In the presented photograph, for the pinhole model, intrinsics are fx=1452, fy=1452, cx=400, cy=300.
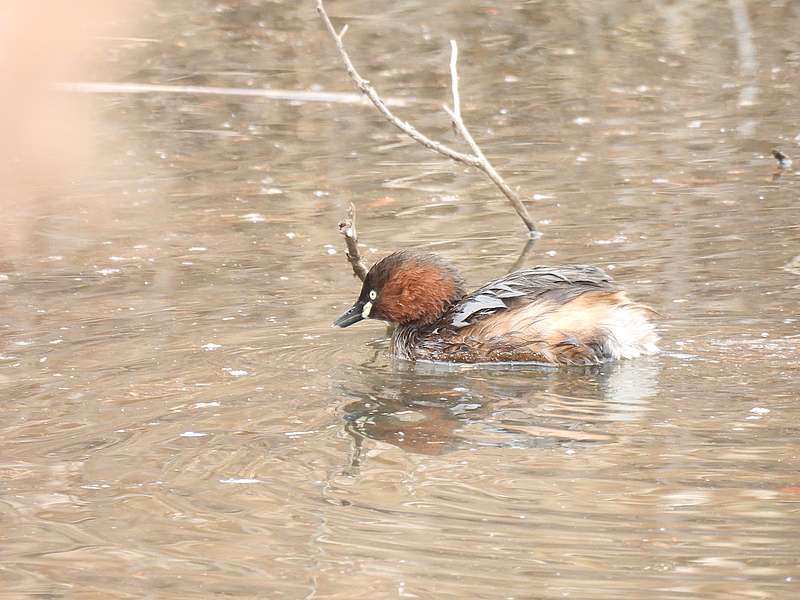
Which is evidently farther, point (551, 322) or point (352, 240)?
point (352, 240)

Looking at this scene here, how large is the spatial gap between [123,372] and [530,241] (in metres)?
3.65

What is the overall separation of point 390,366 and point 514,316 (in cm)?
75

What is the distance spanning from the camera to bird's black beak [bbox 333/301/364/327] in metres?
8.34

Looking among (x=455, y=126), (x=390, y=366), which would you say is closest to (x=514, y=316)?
(x=390, y=366)

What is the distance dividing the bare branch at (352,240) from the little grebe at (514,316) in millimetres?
263

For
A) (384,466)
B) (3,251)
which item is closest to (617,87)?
(3,251)

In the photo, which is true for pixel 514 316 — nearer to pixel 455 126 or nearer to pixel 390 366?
pixel 390 366

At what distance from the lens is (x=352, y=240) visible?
855 cm

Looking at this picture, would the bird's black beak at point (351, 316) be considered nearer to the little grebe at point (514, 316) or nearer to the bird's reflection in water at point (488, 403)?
the little grebe at point (514, 316)

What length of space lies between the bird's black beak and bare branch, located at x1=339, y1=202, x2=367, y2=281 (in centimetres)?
36

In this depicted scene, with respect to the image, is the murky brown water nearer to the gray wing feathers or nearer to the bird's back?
the bird's back

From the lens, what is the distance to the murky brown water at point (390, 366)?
5.30 meters

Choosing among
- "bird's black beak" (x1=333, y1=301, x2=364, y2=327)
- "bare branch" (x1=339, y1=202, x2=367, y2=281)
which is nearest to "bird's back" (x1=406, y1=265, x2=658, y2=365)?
"bird's black beak" (x1=333, y1=301, x2=364, y2=327)

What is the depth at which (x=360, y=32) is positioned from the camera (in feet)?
61.0
